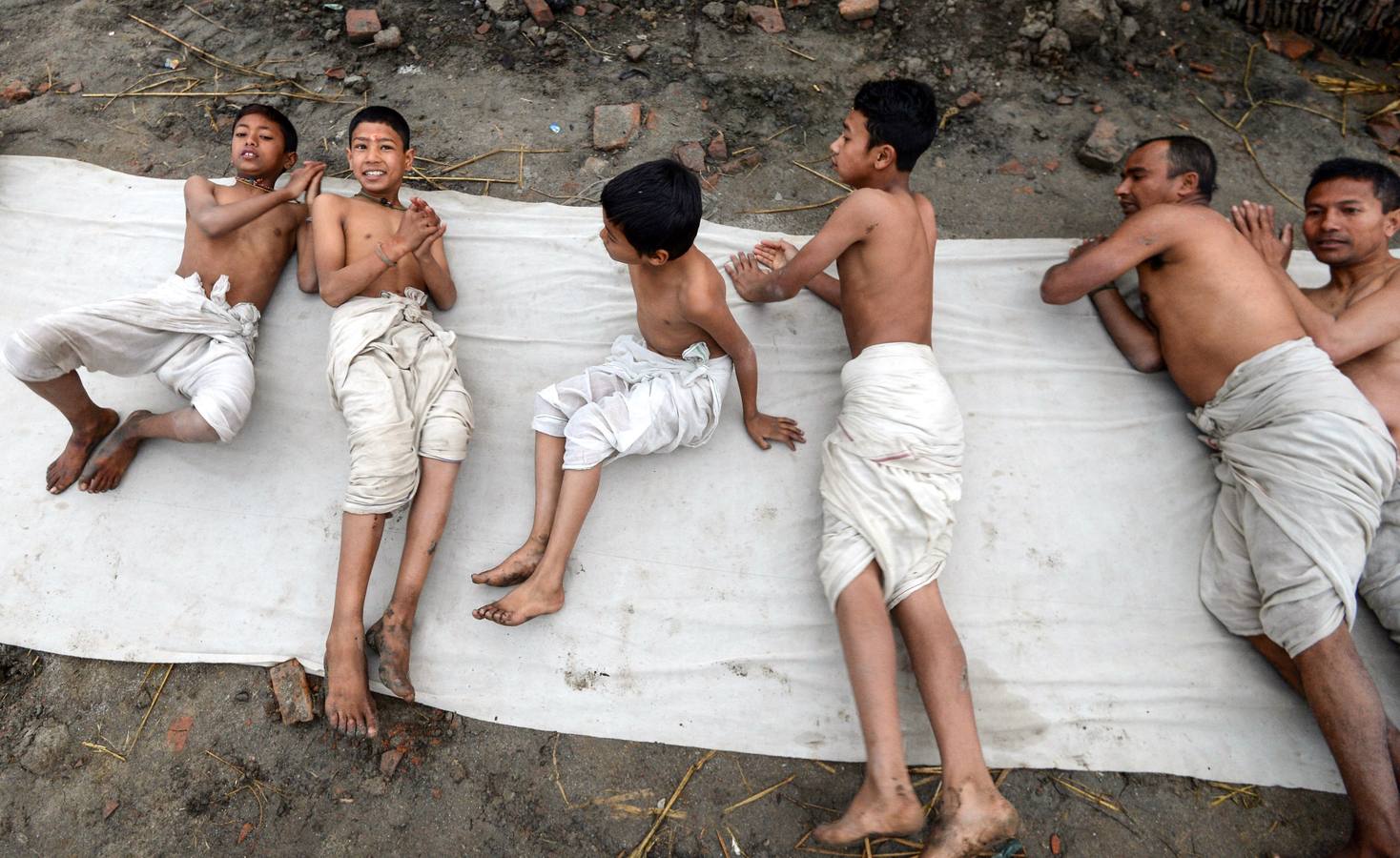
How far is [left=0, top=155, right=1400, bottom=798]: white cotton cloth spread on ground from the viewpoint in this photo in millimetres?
2424

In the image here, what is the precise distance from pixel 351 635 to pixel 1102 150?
3964 millimetres

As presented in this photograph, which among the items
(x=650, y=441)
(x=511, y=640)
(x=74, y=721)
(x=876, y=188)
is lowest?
(x=74, y=721)

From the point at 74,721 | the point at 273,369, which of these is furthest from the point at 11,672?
the point at 273,369

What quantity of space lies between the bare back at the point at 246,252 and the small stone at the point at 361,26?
1.51 meters

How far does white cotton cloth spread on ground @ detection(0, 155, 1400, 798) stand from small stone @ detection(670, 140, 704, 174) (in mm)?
751

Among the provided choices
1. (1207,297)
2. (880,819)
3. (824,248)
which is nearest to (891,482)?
(824,248)

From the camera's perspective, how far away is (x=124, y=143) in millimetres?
3746

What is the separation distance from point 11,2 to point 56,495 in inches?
141

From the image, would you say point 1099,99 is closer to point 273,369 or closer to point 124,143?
point 273,369

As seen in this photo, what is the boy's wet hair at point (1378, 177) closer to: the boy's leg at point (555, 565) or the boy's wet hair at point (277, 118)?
the boy's leg at point (555, 565)

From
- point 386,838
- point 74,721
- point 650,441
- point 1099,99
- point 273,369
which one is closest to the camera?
point 386,838

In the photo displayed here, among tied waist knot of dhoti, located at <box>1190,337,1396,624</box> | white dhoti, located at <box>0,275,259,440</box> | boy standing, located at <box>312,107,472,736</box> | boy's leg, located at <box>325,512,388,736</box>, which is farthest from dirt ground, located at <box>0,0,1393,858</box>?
white dhoti, located at <box>0,275,259,440</box>

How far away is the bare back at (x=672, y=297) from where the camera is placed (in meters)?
2.52

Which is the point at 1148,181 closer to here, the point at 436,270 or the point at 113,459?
the point at 436,270
